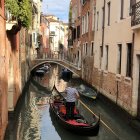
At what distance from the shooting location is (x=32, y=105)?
18078mm

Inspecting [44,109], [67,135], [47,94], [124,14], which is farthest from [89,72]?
Result: [67,135]

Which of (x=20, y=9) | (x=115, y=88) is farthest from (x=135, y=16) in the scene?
(x=115, y=88)

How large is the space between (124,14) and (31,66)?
1796cm

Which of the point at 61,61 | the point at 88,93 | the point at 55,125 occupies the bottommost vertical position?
the point at 55,125

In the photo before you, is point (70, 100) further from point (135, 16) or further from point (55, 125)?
point (135, 16)

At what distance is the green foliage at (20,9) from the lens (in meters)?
11.6

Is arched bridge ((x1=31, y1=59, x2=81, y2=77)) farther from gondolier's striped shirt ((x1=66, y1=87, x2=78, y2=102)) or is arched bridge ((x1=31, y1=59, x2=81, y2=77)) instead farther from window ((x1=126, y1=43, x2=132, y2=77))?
gondolier's striped shirt ((x1=66, y1=87, x2=78, y2=102))

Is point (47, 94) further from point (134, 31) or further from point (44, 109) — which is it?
Answer: point (134, 31)

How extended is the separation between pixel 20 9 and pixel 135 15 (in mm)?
3912

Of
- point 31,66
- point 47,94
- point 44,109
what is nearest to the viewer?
point 44,109

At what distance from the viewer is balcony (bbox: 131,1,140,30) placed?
41.0 feet

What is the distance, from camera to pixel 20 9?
1195 centimetres

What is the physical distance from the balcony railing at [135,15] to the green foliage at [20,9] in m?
3.61

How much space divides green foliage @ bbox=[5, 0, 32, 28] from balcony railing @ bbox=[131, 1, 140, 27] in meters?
3.61
